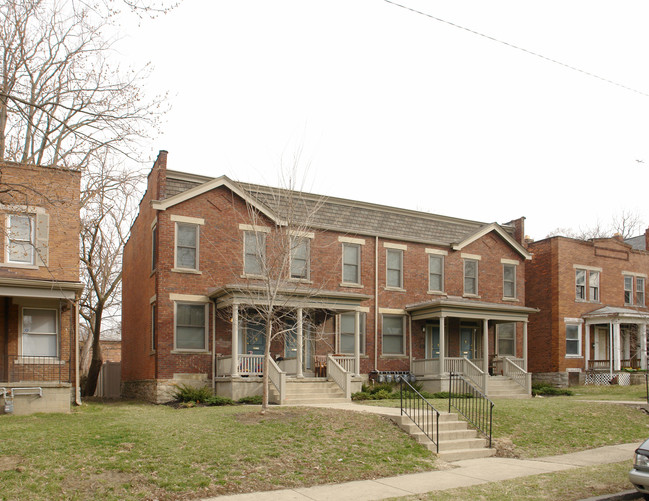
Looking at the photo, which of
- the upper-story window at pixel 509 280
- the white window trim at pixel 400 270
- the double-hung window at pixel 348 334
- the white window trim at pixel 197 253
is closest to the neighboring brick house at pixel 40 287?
the white window trim at pixel 197 253

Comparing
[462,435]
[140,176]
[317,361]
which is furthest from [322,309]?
[462,435]

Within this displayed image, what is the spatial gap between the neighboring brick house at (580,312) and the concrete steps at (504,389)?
21.9ft

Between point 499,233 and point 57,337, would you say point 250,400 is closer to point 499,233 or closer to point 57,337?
point 57,337

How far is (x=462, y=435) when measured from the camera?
1436 centimetres

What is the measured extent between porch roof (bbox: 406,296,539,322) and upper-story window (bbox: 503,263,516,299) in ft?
10.0

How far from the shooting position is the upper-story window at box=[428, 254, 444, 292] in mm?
29500

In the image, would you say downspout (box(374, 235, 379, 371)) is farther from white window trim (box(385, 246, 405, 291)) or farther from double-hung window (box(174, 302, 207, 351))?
double-hung window (box(174, 302, 207, 351))

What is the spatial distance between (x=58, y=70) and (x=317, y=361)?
15027mm

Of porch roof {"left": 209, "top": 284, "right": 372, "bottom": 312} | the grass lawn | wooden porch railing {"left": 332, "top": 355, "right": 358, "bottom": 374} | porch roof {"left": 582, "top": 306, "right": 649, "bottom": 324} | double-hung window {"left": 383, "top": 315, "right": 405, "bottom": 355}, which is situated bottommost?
the grass lawn

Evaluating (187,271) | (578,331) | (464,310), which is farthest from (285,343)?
(578,331)

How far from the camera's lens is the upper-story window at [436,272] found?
2950 cm

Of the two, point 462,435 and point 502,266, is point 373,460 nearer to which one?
point 462,435

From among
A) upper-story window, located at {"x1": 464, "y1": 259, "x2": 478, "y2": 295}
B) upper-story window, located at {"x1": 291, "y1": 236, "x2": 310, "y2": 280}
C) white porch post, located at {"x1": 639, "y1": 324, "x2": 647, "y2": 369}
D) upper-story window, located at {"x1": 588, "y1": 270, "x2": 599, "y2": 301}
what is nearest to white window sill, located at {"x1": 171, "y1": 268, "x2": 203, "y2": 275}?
upper-story window, located at {"x1": 291, "y1": 236, "x2": 310, "y2": 280}

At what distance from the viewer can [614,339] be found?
34.2m
